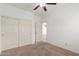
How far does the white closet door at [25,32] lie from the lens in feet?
12.3

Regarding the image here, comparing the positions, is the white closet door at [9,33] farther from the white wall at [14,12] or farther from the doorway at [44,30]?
the doorway at [44,30]

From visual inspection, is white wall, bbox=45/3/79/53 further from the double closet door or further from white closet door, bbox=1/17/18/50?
white closet door, bbox=1/17/18/50

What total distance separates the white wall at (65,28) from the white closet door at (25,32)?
751mm

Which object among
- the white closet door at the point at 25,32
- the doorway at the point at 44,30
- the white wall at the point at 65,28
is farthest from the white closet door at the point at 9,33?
the white wall at the point at 65,28

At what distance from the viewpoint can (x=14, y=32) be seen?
3883 mm

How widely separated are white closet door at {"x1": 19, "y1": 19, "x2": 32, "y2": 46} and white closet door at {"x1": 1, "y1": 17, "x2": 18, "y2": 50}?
0.20m

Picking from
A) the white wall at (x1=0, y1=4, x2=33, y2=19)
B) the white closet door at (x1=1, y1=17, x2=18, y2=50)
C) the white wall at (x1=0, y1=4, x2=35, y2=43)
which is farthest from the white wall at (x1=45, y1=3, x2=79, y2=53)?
the white closet door at (x1=1, y1=17, x2=18, y2=50)

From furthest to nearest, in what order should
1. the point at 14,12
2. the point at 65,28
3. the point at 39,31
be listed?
1. the point at 14,12
2. the point at 39,31
3. the point at 65,28

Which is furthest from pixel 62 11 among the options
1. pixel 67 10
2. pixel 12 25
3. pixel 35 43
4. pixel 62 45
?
pixel 12 25

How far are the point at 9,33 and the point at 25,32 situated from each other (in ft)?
2.17

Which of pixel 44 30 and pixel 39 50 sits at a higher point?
pixel 44 30

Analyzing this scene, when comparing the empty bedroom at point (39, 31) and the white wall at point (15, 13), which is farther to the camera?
the white wall at point (15, 13)

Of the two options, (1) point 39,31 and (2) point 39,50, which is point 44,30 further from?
(2) point 39,50

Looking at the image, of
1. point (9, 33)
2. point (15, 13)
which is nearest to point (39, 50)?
point (9, 33)
